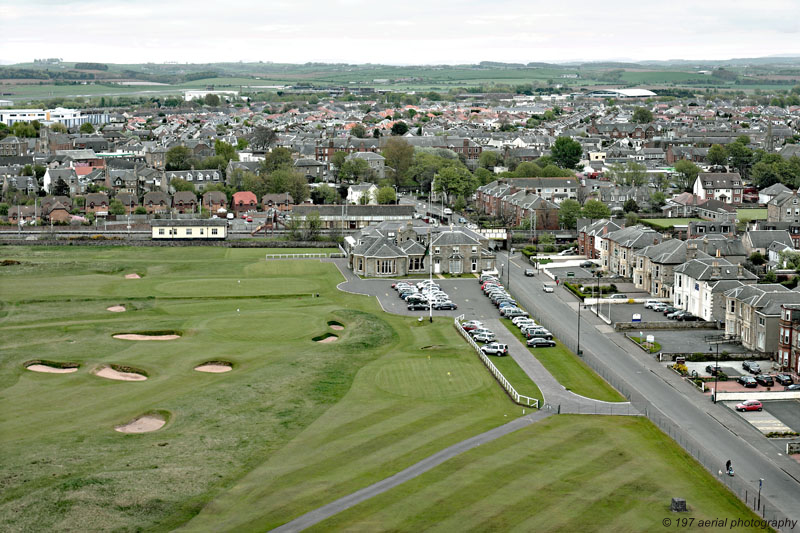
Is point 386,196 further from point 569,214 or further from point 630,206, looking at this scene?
point 630,206

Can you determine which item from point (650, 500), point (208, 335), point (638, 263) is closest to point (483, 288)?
point (638, 263)

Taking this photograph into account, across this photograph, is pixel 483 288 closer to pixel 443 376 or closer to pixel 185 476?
pixel 443 376

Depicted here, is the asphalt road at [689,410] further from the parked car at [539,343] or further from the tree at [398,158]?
the tree at [398,158]

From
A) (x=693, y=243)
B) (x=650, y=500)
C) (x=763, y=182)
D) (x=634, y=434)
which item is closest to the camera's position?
(x=650, y=500)

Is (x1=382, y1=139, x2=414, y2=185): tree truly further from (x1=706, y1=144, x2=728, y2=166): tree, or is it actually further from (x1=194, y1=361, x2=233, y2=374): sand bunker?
(x1=194, y1=361, x2=233, y2=374): sand bunker

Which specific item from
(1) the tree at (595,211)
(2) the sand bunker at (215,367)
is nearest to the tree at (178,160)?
(1) the tree at (595,211)

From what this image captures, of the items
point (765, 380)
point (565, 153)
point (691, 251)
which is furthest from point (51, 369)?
point (565, 153)
